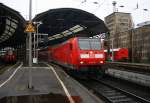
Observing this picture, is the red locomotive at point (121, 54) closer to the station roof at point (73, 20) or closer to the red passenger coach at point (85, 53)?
the station roof at point (73, 20)

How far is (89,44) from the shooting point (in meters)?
23.7

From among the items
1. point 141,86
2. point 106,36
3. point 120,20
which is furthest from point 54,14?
point 120,20

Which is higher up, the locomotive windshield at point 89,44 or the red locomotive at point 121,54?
the locomotive windshield at point 89,44

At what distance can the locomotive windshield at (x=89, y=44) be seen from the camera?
76.9 feet

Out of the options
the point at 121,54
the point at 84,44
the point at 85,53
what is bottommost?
the point at 121,54

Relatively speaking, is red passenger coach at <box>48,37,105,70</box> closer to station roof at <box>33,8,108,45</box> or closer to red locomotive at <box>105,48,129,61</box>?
station roof at <box>33,8,108,45</box>

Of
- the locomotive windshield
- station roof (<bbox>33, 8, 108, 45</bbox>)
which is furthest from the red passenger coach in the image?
station roof (<bbox>33, 8, 108, 45</bbox>)

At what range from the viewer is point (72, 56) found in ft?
78.1

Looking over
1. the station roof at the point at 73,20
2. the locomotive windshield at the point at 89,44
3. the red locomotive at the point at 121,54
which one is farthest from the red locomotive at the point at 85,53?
the red locomotive at the point at 121,54

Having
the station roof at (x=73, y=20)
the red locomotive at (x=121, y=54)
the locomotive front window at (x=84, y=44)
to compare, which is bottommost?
the red locomotive at (x=121, y=54)

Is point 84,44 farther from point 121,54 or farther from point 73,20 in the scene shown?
point 121,54

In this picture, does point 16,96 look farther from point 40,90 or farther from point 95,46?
point 95,46

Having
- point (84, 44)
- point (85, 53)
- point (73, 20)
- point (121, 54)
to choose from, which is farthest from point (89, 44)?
point (121, 54)

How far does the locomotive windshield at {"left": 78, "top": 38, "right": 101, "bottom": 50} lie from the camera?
922 inches
